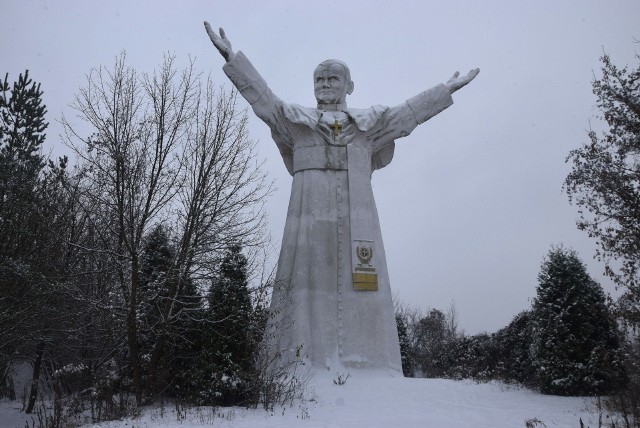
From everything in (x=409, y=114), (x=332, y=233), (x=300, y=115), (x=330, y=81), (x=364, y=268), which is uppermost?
(x=330, y=81)

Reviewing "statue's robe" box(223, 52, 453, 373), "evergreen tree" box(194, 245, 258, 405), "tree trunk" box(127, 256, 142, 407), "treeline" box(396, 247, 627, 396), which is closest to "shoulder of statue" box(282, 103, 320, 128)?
"statue's robe" box(223, 52, 453, 373)

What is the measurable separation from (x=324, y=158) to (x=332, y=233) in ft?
4.41

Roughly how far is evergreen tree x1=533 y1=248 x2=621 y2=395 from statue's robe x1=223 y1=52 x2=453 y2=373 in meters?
3.32

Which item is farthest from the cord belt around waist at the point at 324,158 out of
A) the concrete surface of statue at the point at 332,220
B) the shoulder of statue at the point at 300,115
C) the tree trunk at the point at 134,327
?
the tree trunk at the point at 134,327

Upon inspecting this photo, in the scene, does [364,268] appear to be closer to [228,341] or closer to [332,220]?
[332,220]

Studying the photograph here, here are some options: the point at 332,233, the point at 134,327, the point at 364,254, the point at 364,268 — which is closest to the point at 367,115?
the point at 332,233

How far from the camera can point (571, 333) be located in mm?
11883

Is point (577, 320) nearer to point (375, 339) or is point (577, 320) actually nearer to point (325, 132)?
point (375, 339)

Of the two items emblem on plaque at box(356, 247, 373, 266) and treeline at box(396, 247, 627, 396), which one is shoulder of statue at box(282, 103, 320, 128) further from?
treeline at box(396, 247, 627, 396)

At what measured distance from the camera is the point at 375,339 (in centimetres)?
1035

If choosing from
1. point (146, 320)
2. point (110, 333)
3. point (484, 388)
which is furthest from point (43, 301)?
point (484, 388)

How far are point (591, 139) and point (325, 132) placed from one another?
4528mm

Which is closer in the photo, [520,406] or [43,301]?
[520,406]

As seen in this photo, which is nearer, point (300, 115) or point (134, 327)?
point (134, 327)
